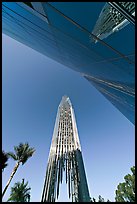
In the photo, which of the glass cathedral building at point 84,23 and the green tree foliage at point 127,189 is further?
the green tree foliage at point 127,189

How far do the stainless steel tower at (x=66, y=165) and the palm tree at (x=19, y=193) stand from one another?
3.88 metres

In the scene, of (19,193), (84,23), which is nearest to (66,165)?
(19,193)

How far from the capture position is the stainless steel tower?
1739 centimetres

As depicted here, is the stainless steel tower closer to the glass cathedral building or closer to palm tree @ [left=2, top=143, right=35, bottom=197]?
palm tree @ [left=2, top=143, right=35, bottom=197]

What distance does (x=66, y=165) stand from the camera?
21141 mm

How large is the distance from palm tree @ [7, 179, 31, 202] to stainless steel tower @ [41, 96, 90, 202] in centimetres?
388

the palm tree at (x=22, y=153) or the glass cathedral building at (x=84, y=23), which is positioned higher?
the glass cathedral building at (x=84, y=23)

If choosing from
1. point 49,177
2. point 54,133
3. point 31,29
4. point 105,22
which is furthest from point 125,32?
point 54,133

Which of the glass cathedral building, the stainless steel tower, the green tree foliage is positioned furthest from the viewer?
the green tree foliage

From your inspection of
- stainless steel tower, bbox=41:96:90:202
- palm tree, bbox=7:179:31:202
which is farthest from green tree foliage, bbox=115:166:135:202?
palm tree, bbox=7:179:31:202

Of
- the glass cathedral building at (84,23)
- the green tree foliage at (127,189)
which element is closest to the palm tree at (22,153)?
the glass cathedral building at (84,23)

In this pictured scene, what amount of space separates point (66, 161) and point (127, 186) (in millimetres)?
11991

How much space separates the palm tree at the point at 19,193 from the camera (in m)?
18.9

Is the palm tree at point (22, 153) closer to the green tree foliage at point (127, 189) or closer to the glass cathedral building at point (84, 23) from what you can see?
the glass cathedral building at point (84, 23)
